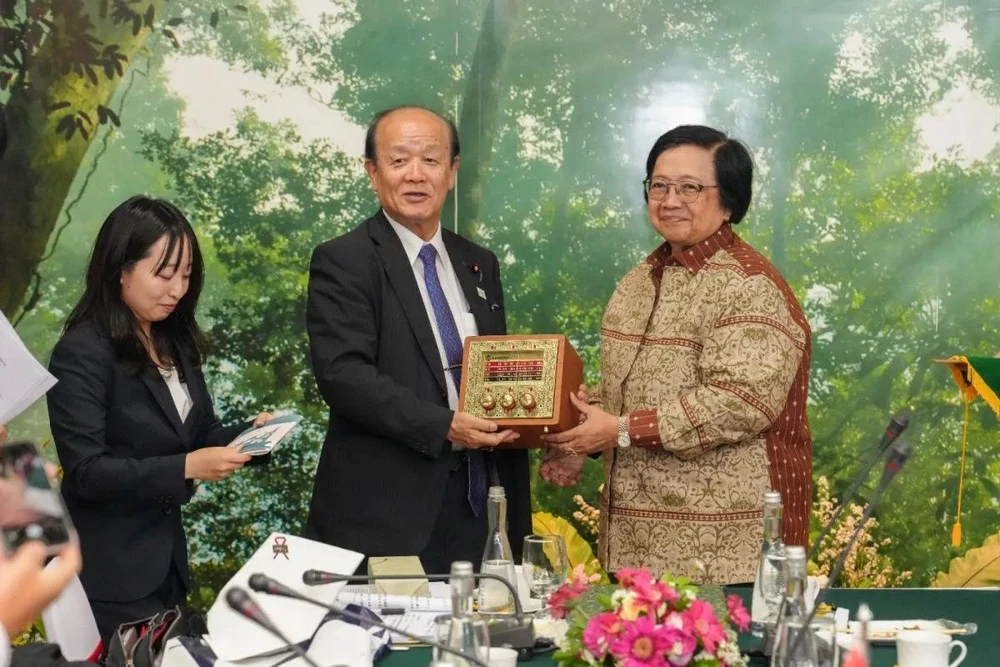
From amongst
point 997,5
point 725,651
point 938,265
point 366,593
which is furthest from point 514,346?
point 997,5

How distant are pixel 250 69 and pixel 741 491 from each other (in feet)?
8.98

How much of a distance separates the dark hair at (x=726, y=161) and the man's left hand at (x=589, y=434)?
2.25 feet

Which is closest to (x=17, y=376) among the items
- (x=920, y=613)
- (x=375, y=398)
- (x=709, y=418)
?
(x=375, y=398)

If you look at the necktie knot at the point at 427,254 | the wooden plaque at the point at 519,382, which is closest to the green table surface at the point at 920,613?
the wooden plaque at the point at 519,382

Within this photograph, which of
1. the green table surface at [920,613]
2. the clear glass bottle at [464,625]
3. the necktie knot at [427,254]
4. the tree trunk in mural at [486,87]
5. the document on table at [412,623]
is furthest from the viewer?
the tree trunk in mural at [486,87]

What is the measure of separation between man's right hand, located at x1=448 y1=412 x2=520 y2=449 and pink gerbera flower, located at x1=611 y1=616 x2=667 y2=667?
134cm

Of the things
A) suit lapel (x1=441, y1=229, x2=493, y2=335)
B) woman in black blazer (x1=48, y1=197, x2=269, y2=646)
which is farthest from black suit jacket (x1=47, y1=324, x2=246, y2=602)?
suit lapel (x1=441, y1=229, x2=493, y2=335)

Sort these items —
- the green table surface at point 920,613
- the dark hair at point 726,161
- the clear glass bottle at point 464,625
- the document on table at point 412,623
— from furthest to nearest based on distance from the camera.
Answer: the dark hair at point 726,161, the document on table at point 412,623, the green table surface at point 920,613, the clear glass bottle at point 464,625

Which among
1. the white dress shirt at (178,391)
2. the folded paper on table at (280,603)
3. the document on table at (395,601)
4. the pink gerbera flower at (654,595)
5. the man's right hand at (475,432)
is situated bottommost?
the document on table at (395,601)

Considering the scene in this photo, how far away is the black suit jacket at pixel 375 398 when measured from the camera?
3.27 m

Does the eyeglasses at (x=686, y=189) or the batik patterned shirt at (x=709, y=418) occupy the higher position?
the eyeglasses at (x=686, y=189)

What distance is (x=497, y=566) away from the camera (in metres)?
2.42

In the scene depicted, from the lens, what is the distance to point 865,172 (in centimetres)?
489

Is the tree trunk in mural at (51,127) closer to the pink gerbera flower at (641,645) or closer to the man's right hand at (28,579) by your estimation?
the man's right hand at (28,579)
